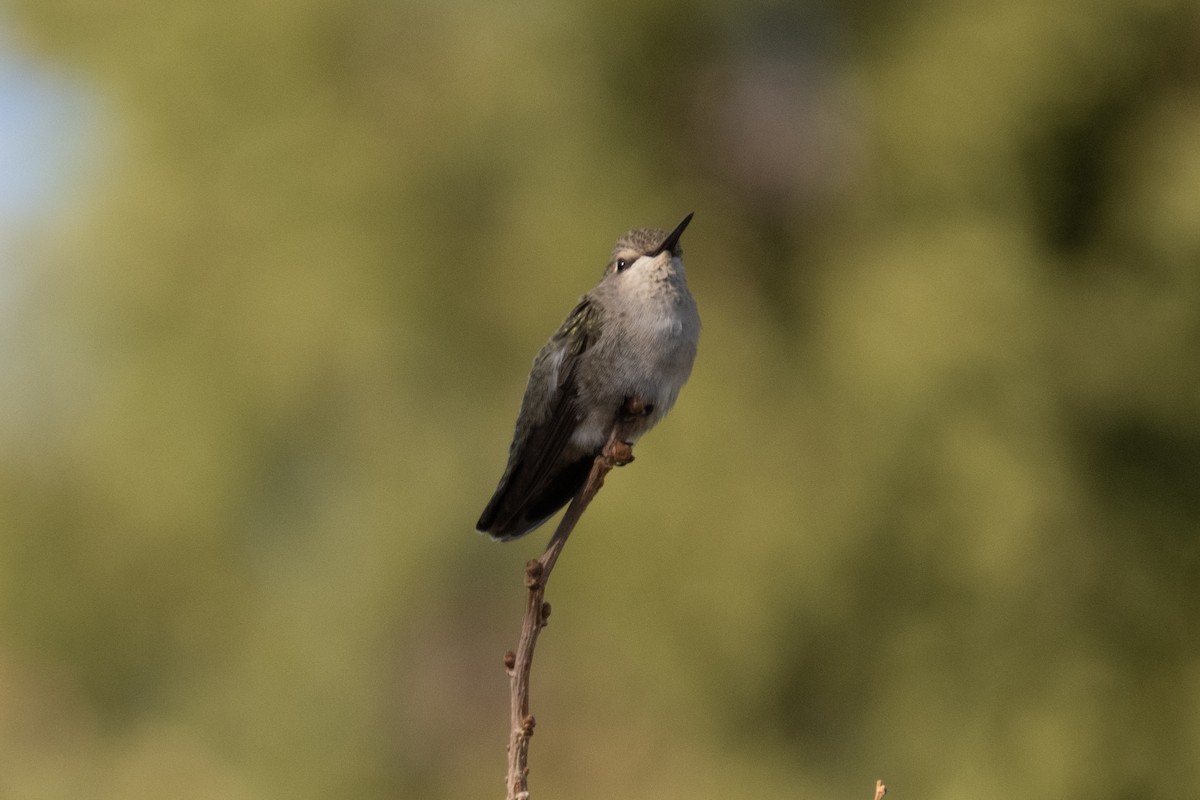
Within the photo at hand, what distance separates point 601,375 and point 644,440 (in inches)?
204

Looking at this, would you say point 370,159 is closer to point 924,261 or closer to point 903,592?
point 924,261

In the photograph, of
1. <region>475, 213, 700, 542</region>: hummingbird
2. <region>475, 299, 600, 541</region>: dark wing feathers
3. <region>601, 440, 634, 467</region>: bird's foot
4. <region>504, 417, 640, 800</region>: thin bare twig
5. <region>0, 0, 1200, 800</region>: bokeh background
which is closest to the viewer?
<region>504, 417, 640, 800</region>: thin bare twig

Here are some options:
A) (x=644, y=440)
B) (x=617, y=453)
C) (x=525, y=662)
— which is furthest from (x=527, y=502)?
(x=644, y=440)

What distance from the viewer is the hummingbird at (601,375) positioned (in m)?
3.23

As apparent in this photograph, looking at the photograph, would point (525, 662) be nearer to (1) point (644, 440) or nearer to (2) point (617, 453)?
(2) point (617, 453)

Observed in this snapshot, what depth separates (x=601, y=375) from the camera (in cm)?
330

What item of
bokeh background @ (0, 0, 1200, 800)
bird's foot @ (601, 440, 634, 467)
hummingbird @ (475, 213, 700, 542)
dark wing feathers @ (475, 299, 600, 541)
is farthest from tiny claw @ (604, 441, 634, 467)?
bokeh background @ (0, 0, 1200, 800)

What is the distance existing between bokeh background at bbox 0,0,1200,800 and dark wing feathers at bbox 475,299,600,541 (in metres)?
4.86

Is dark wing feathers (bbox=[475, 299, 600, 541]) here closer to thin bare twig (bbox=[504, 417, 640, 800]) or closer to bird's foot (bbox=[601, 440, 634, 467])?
bird's foot (bbox=[601, 440, 634, 467])

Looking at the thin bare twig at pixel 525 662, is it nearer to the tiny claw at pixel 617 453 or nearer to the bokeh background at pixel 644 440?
the tiny claw at pixel 617 453

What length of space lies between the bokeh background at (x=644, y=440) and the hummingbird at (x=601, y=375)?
4.86m

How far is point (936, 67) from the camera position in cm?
912

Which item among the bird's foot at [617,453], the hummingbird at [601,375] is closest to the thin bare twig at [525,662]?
the bird's foot at [617,453]

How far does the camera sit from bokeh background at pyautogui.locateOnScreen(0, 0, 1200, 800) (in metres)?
8.27
